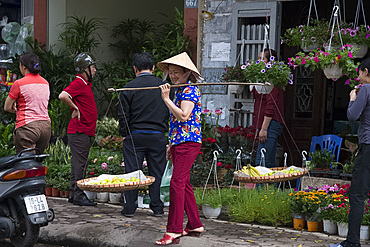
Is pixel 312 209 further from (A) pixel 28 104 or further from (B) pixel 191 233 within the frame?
(A) pixel 28 104

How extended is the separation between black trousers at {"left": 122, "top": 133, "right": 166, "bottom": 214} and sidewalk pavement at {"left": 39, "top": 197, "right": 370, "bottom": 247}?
0.19 meters

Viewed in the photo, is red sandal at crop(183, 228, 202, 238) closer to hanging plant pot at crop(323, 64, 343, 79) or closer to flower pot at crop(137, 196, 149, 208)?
flower pot at crop(137, 196, 149, 208)

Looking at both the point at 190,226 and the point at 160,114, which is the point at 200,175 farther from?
the point at 190,226

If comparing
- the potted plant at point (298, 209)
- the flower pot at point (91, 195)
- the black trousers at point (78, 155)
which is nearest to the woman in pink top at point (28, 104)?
the black trousers at point (78, 155)

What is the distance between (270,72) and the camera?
767 cm

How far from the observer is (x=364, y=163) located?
5.79 m

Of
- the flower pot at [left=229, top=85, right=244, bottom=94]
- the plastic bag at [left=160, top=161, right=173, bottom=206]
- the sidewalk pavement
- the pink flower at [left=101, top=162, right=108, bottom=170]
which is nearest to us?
→ the sidewalk pavement

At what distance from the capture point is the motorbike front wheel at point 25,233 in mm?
Answer: 5819

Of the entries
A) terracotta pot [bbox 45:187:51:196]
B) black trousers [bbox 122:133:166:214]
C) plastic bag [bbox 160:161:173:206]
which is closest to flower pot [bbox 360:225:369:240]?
black trousers [bbox 122:133:166:214]

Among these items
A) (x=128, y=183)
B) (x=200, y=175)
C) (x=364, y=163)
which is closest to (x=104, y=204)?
(x=200, y=175)

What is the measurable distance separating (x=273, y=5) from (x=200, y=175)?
3.10 m

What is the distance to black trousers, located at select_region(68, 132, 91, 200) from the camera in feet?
26.5

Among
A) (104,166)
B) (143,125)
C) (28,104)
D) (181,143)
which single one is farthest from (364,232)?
(28,104)

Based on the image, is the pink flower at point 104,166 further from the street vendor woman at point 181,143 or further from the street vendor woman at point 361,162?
the street vendor woman at point 361,162
